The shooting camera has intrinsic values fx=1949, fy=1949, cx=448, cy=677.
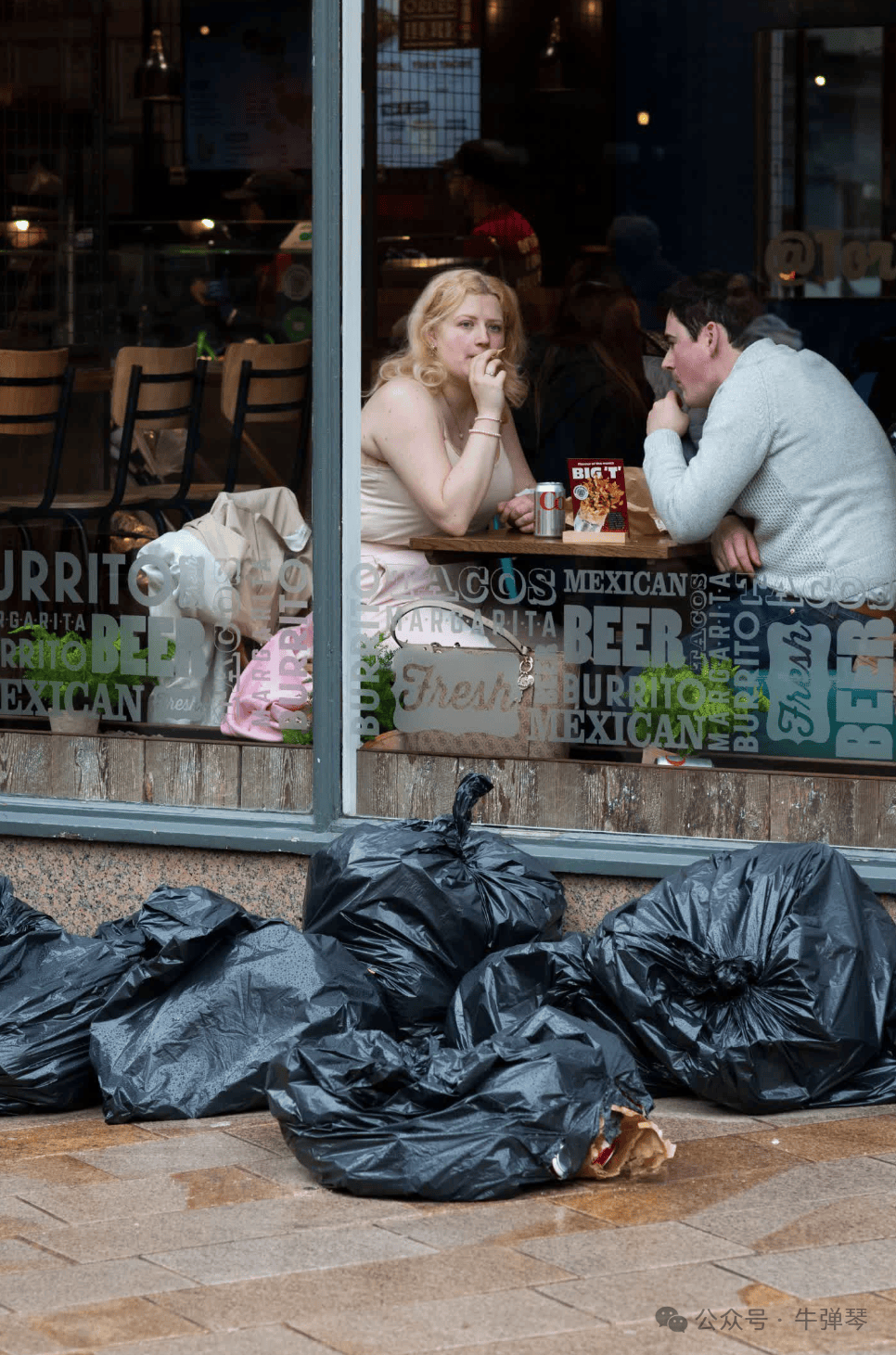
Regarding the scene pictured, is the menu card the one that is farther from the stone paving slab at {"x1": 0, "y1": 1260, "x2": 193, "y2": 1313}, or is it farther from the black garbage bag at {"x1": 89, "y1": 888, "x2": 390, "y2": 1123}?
the stone paving slab at {"x1": 0, "y1": 1260, "x2": 193, "y2": 1313}

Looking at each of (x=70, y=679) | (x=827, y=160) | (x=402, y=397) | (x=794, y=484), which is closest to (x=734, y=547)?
(x=794, y=484)

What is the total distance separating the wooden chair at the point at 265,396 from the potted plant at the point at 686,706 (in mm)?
1204

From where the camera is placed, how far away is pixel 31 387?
618 centimetres

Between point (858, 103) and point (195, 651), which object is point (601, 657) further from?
point (858, 103)

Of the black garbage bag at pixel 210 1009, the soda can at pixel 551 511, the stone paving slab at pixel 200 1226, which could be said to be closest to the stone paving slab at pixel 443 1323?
the stone paving slab at pixel 200 1226

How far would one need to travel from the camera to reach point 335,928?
15.8 ft

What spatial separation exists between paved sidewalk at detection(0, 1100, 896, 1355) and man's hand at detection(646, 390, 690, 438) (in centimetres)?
197

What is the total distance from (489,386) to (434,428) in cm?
20

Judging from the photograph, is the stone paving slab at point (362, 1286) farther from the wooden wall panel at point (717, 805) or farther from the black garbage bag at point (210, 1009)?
the wooden wall panel at point (717, 805)

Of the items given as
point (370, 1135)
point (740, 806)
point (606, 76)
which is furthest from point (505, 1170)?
point (606, 76)

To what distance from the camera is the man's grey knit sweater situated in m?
5.25

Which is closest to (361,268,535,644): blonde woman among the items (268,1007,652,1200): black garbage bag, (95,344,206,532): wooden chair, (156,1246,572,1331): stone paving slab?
(95,344,206,532): wooden chair

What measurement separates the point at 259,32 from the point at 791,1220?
12.9 ft

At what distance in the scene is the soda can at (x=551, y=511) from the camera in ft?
18.0
